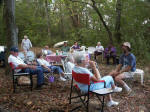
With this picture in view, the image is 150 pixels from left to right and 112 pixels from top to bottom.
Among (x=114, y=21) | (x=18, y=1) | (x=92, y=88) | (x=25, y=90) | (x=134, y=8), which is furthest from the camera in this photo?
(x=18, y=1)

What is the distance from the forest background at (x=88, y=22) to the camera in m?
10.3

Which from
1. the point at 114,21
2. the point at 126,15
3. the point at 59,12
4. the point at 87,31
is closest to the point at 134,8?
the point at 126,15

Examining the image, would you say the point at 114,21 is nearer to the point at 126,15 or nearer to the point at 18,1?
the point at 126,15

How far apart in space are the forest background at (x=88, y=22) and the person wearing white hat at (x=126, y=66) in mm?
1225

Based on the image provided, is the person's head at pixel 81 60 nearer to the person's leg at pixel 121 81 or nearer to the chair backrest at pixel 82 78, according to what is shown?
the chair backrest at pixel 82 78

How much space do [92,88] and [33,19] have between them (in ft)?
57.6

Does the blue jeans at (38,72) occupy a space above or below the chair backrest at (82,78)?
below

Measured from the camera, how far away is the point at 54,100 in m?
4.39

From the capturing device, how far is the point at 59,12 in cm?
1908

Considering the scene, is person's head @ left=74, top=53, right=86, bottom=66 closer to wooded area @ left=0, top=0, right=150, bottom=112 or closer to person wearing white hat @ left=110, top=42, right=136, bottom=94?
wooded area @ left=0, top=0, right=150, bottom=112

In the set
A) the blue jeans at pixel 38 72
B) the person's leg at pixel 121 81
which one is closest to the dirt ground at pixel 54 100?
the person's leg at pixel 121 81

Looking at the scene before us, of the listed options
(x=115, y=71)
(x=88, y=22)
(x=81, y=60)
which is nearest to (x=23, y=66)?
(x=81, y=60)

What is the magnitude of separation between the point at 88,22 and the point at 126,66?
12.0 m

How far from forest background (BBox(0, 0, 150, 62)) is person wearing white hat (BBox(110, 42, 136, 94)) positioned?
1225mm
